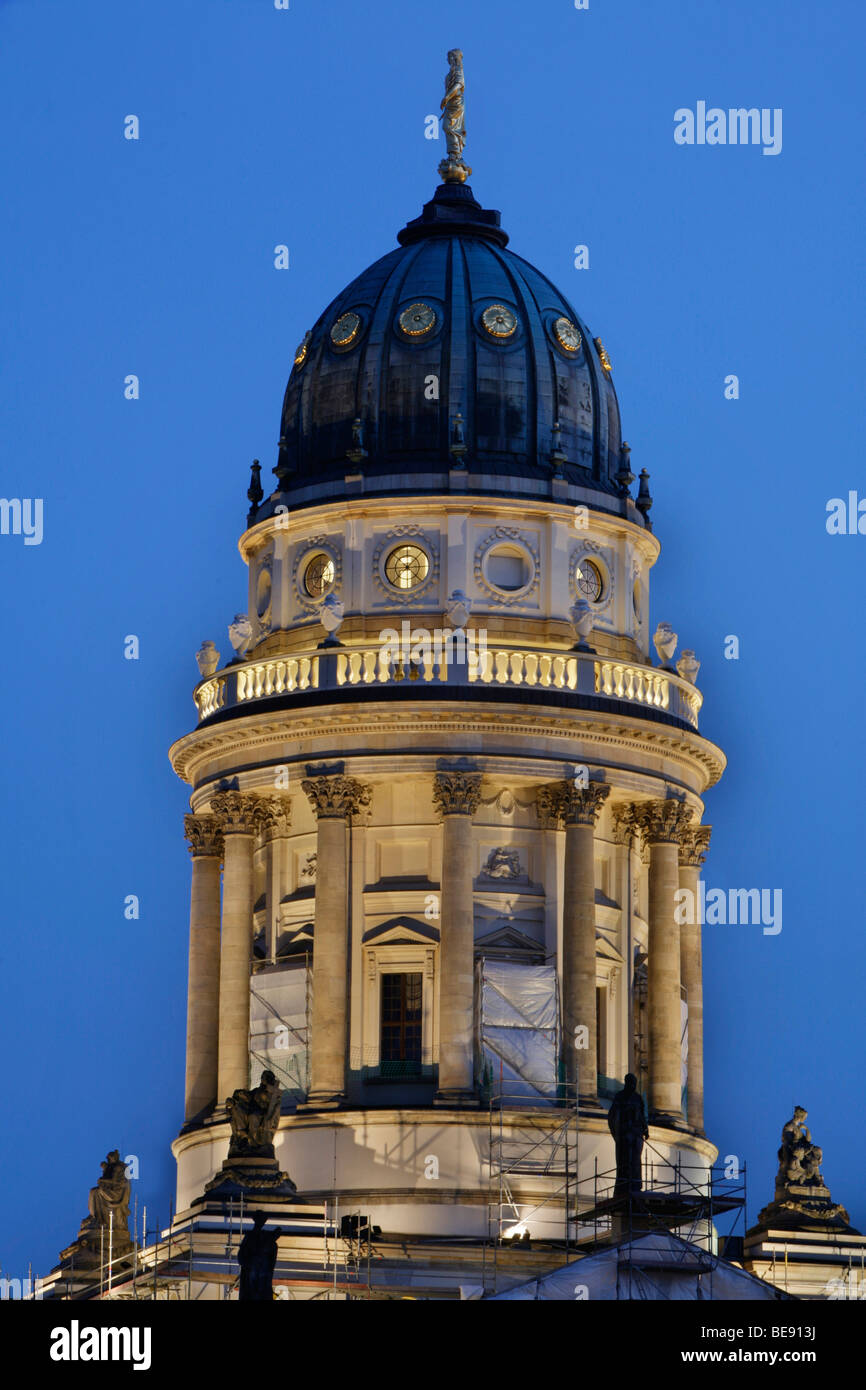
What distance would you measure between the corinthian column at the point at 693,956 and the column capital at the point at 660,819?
2.09 meters

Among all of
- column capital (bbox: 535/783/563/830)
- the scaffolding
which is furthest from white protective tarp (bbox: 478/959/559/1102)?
column capital (bbox: 535/783/563/830)

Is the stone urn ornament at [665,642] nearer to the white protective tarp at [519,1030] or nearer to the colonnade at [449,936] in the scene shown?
the colonnade at [449,936]

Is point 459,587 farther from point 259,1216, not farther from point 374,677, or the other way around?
point 259,1216

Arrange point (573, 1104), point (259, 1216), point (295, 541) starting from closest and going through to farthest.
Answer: point (259, 1216) < point (573, 1104) < point (295, 541)

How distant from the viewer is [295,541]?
92.8 metres

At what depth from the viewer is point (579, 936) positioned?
286 ft

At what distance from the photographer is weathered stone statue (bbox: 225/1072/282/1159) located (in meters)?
81.3

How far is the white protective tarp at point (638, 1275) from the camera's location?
74.6 meters

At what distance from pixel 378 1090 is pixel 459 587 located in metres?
12.7

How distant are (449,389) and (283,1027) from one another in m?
16.9

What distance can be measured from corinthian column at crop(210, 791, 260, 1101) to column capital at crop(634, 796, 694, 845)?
9.65m

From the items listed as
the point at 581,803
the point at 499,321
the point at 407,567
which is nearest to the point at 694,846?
the point at 581,803

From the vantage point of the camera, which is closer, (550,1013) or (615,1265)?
(615,1265)
